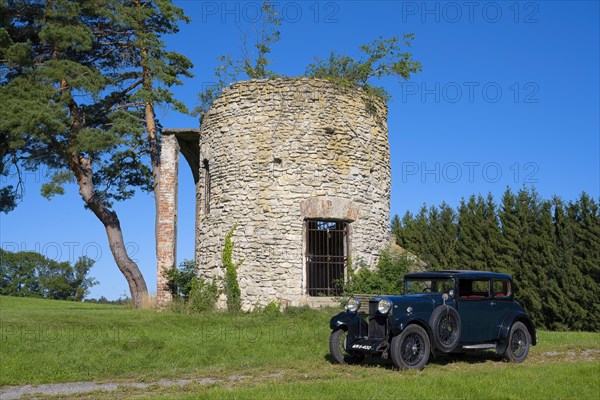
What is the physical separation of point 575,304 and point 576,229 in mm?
2766

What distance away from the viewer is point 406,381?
8.34 metres

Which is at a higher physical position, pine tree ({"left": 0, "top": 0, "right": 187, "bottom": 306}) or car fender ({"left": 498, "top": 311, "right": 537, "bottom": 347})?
pine tree ({"left": 0, "top": 0, "right": 187, "bottom": 306})

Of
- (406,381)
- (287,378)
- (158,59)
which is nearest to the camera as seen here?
(406,381)

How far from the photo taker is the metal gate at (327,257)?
1762 centimetres

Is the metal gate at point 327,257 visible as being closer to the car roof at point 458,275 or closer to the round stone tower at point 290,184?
the round stone tower at point 290,184

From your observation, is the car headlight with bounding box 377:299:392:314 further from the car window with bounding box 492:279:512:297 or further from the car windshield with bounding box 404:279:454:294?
the car window with bounding box 492:279:512:297

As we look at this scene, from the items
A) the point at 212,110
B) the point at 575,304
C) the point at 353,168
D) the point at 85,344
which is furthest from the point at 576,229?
the point at 85,344

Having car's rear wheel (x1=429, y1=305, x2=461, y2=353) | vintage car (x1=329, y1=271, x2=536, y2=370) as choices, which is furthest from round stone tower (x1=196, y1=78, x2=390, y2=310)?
car's rear wheel (x1=429, y1=305, x2=461, y2=353)

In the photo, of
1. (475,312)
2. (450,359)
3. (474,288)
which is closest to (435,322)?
(475,312)

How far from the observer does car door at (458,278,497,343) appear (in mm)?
10523

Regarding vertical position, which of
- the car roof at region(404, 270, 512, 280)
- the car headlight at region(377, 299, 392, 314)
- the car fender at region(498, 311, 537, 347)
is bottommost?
the car fender at region(498, 311, 537, 347)

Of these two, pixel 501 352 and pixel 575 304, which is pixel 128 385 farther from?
pixel 575 304

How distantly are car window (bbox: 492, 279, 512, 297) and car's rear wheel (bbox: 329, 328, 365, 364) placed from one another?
2.70m

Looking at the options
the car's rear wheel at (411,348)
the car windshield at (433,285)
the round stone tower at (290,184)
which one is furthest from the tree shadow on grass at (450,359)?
the round stone tower at (290,184)
